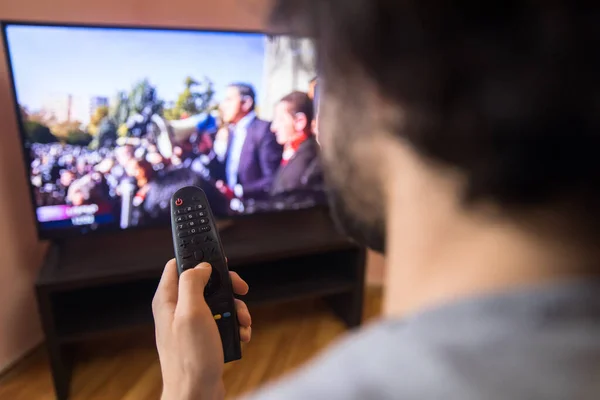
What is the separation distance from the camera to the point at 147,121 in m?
1.44

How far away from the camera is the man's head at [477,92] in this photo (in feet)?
0.86

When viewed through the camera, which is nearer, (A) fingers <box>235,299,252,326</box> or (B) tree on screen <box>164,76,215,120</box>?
(A) fingers <box>235,299,252,326</box>

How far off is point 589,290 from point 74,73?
1374 millimetres

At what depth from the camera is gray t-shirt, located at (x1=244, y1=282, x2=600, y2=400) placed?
234mm

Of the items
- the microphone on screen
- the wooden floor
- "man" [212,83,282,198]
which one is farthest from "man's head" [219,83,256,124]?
the wooden floor

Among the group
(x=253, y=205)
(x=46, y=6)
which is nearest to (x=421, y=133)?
(x=253, y=205)

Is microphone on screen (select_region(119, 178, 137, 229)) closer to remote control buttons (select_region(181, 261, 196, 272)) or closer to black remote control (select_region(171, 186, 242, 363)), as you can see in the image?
→ black remote control (select_region(171, 186, 242, 363))

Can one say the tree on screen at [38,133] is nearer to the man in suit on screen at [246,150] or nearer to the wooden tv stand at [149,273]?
the wooden tv stand at [149,273]

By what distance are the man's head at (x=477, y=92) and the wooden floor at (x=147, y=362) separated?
1.30m

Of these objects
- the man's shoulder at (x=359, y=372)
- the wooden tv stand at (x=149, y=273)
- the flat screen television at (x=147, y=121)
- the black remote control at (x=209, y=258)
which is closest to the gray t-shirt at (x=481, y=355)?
the man's shoulder at (x=359, y=372)

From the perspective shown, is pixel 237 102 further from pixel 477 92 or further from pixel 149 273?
pixel 477 92

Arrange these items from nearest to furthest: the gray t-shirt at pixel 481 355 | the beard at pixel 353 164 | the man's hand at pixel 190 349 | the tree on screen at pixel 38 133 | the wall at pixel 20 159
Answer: the gray t-shirt at pixel 481 355
the beard at pixel 353 164
the man's hand at pixel 190 349
the tree on screen at pixel 38 133
the wall at pixel 20 159

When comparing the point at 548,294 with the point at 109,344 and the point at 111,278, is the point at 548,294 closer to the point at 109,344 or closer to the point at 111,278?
the point at 111,278

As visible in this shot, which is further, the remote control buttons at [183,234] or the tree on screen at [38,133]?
the tree on screen at [38,133]
